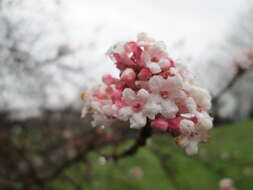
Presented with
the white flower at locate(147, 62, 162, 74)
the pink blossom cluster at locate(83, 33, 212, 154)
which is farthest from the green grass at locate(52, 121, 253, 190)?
the white flower at locate(147, 62, 162, 74)

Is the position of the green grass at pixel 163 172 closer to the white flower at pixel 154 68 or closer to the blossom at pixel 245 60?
the blossom at pixel 245 60

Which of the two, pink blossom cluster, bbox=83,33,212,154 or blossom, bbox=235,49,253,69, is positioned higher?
pink blossom cluster, bbox=83,33,212,154

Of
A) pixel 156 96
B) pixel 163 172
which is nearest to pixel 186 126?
pixel 156 96

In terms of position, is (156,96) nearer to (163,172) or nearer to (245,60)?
(245,60)

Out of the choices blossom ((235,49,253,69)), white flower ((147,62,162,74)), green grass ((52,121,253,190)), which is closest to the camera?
white flower ((147,62,162,74))

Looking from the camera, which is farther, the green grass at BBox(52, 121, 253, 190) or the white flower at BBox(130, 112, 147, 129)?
the green grass at BBox(52, 121, 253, 190)

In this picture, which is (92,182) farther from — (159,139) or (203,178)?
(203,178)

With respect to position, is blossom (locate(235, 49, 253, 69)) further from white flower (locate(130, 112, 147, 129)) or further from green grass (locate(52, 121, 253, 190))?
white flower (locate(130, 112, 147, 129))

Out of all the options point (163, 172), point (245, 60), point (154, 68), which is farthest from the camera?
point (163, 172)

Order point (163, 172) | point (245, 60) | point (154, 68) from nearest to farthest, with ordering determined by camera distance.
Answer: point (154, 68), point (245, 60), point (163, 172)
